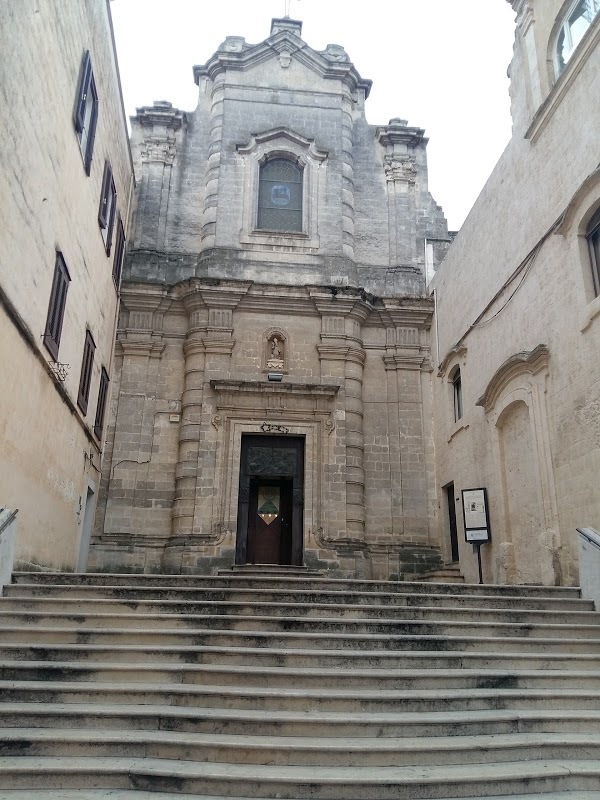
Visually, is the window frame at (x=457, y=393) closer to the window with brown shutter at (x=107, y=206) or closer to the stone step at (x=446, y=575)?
the stone step at (x=446, y=575)

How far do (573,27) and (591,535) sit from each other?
8115mm

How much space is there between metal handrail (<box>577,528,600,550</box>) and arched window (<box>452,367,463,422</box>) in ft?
18.5

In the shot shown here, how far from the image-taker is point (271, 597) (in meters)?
7.60

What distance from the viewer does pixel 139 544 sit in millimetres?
13820

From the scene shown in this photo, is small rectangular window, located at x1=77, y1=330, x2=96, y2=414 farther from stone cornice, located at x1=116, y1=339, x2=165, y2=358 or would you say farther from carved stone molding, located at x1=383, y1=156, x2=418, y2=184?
carved stone molding, located at x1=383, y1=156, x2=418, y2=184

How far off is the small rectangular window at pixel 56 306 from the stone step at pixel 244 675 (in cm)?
488

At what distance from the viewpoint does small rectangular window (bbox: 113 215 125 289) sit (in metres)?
14.7

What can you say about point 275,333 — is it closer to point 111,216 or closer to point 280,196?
point 280,196

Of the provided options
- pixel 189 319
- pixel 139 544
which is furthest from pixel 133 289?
pixel 139 544

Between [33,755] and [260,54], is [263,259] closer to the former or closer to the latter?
[260,54]

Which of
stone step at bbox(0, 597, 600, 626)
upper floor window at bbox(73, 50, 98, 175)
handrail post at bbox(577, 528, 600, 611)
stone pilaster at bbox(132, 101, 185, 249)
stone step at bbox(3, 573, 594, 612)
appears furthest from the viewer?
stone pilaster at bbox(132, 101, 185, 249)

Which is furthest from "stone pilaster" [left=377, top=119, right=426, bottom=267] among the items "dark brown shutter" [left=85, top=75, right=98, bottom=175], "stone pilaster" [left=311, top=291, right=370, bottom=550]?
"dark brown shutter" [left=85, top=75, right=98, bottom=175]

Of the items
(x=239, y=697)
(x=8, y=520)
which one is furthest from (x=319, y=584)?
(x=8, y=520)

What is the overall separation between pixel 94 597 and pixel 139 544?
649 centimetres
